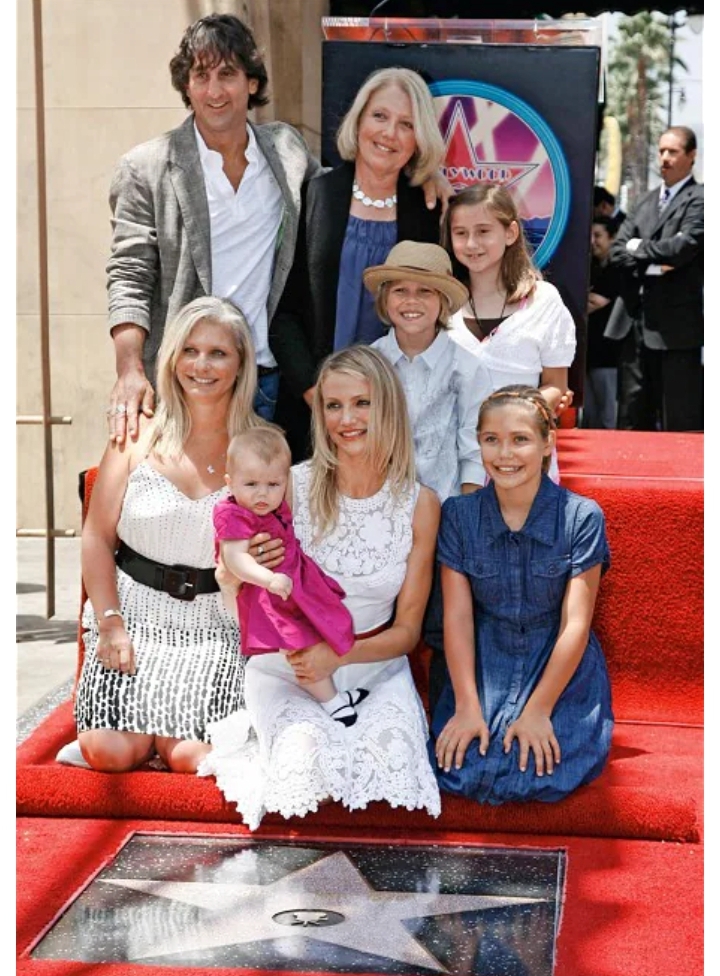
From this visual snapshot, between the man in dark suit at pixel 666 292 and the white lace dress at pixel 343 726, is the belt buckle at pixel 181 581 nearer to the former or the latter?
the white lace dress at pixel 343 726

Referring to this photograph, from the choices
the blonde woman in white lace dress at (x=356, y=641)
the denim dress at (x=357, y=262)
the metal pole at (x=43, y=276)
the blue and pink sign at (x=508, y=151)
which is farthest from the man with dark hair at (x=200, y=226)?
the metal pole at (x=43, y=276)

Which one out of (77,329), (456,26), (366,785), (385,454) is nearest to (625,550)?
(385,454)

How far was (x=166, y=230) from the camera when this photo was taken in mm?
4453

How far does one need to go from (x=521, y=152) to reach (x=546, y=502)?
162 centimetres

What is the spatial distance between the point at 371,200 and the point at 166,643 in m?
1.47

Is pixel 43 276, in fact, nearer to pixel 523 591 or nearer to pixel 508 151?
pixel 508 151

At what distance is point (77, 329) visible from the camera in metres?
8.23

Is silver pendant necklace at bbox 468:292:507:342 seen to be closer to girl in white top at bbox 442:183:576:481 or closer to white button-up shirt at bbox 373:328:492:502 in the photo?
girl in white top at bbox 442:183:576:481

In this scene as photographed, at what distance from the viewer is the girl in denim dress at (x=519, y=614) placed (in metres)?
3.90

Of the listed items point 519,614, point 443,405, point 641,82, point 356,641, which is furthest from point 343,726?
point 641,82

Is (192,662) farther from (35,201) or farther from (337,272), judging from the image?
(35,201)

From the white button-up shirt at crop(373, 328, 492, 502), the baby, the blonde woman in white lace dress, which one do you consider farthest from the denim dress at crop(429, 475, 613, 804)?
the baby

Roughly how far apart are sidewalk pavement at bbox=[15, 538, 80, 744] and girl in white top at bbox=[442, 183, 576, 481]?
6.52 feet

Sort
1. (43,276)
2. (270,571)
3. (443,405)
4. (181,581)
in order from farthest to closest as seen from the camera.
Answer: (43,276), (443,405), (181,581), (270,571)
